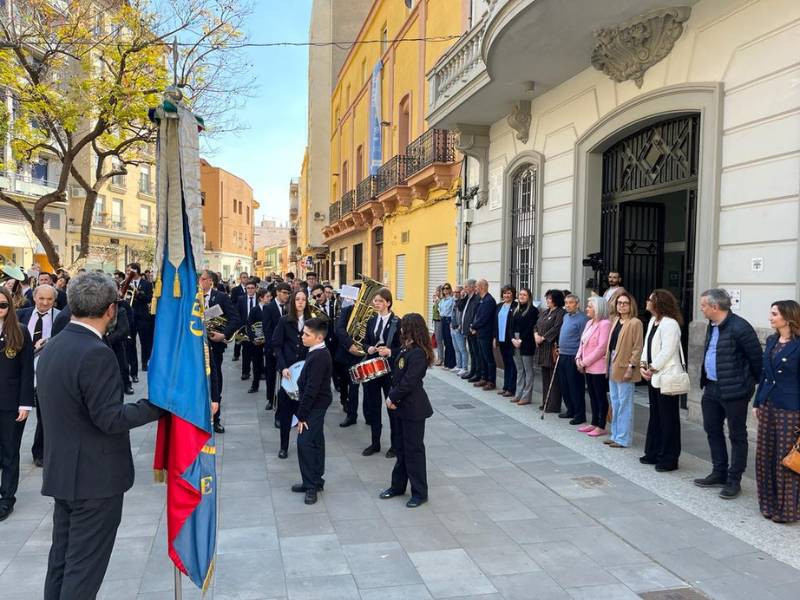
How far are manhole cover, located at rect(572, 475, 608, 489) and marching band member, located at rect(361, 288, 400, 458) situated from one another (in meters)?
1.96

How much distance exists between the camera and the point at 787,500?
4512 mm

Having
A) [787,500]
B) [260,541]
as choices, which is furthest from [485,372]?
[260,541]

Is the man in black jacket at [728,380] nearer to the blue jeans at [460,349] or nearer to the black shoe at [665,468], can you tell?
the black shoe at [665,468]

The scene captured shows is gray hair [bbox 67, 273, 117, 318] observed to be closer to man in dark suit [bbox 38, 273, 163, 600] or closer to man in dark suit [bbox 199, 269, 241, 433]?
man in dark suit [bbox 38, 273, 163, 600]

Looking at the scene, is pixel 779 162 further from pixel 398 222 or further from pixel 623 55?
pixel 398 222

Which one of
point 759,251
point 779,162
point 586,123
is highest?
point 586,123

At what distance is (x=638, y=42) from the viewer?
7.64 m

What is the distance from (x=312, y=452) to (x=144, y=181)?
43.9 m

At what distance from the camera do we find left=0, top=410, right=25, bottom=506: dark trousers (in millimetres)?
4652

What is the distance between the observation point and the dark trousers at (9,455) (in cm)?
465

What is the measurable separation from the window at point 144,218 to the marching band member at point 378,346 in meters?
41.2

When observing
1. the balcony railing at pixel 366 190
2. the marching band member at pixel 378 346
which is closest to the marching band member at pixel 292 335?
the marching band member at pixel 378 346

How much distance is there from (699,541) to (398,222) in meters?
16.2

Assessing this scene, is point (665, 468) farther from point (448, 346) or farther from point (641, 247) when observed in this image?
point (448, 346)
